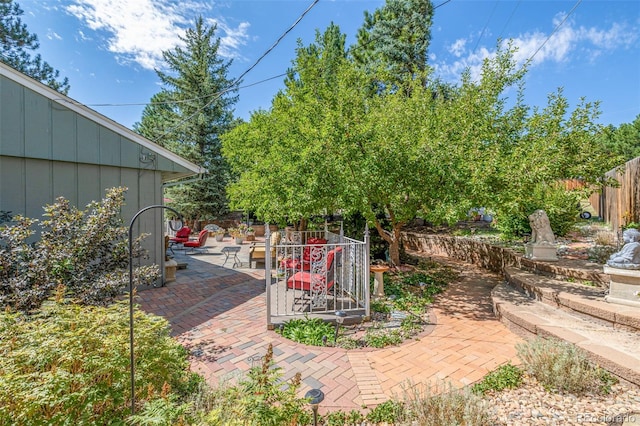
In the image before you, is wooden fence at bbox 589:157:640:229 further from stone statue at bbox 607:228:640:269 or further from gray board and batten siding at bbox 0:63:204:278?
gray board and batten siding at bbox 0:63:204:278

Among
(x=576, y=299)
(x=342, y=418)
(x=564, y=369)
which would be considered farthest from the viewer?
(x=576, y=299)

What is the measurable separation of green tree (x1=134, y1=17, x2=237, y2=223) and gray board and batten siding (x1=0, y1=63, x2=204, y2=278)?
498 inches

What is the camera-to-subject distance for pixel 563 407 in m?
2.67

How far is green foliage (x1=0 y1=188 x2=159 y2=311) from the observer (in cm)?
325

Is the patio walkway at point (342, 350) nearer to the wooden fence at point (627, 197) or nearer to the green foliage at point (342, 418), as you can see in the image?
the green foliage at point (342, 418)

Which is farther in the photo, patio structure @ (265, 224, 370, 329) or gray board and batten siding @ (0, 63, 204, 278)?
gray board and batten siding @ (0, 63, 204, 278)

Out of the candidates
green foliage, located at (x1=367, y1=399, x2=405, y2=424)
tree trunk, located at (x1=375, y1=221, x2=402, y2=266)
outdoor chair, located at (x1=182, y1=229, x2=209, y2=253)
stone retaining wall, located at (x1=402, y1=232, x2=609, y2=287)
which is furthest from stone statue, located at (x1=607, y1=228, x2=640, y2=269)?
outdoor chair, located at (x1=182, y1=229, x2=209, y2=253)

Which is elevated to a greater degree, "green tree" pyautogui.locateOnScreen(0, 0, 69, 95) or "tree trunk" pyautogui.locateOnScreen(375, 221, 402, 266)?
"green tree" pyautogui.locateOnScreen(0, 0, 69, 95)

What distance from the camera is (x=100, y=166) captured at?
19.3 feet

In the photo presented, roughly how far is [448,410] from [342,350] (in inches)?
65.6

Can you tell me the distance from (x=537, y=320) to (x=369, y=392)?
10.0 ft

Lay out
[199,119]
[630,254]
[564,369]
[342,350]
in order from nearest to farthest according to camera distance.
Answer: [564,369] → [342,350] → [630,254] → [199,119]

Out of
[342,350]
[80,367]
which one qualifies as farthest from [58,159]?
[342,350]

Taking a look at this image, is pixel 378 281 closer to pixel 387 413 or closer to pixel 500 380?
pixel 500 380
